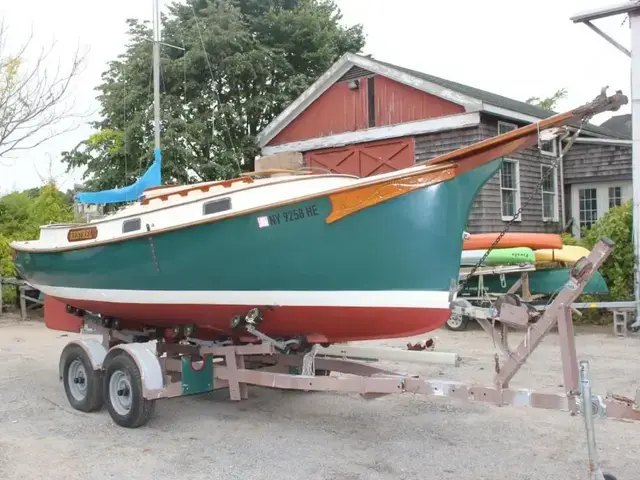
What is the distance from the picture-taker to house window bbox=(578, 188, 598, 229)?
17641 millimetres

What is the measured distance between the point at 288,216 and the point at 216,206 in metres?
0.81

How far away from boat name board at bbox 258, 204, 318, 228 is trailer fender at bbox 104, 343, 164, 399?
5.11ft

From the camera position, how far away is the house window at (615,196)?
16.8 meters

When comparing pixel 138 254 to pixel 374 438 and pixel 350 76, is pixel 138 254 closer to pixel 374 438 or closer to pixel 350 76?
pixel 374 438

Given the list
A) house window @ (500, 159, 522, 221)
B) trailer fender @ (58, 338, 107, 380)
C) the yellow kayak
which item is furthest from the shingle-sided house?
trailer fender @ (58, 338, 107, 380)

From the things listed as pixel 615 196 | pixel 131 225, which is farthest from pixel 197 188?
pixel 615 196

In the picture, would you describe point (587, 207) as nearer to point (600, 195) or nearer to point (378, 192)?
point (600, 195)

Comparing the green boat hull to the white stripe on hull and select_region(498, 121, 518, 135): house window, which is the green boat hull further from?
select_region(498, 121, 518, 135): house window

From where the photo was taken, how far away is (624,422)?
571cm

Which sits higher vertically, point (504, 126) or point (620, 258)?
point (504, 126)

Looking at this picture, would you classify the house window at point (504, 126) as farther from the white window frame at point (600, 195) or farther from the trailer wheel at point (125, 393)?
the trailer wheel at point (125, 393)

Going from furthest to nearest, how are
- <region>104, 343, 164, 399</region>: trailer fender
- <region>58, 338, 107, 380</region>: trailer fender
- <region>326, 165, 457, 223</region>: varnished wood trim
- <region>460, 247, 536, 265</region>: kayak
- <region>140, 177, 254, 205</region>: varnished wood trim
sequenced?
<region>460, 247, 536, 265</region>: kayak
<region>58, 338, 107, 380</region>: trailer fender
<region>140, 177, 254, 205</region>: varnished wood trim
<region>104, 343, 164, 399</region>: trailer fender
<region>326, 165, 457, 223</region>: varnished wood trim

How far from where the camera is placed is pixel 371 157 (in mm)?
16391

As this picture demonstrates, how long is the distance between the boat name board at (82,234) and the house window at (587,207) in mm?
14168
